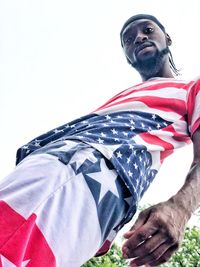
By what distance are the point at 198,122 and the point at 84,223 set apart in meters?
0.86

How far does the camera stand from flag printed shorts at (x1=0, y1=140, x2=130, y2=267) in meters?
1.25

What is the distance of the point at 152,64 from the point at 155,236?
1523mm

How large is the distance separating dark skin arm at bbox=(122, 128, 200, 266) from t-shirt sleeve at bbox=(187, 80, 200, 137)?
40 centimetres

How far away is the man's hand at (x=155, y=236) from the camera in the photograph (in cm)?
157

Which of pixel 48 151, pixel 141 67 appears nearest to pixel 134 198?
pixel 48 151

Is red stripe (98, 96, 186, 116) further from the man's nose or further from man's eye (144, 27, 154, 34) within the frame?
man's eye (144, 27, 154, 34)

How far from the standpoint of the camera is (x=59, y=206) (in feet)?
4.46

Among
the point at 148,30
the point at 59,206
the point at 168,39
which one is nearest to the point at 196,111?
the point at 59,206

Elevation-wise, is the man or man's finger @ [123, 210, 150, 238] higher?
the man

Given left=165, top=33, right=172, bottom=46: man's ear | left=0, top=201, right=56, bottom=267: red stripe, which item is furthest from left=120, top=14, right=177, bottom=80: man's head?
left=0, top=201, right=56, bottom=267: red stripe

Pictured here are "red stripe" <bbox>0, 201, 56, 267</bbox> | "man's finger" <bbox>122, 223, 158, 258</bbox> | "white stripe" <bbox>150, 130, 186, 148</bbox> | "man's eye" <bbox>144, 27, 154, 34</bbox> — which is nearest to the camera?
"red stripe" <bbox>0, 201, 56, 267</bbox>

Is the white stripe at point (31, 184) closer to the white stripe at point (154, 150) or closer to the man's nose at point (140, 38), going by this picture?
the white stripe at point (154, 150)

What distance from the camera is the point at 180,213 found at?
1715 millimetres

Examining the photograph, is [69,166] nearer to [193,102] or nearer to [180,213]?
[180,213]
